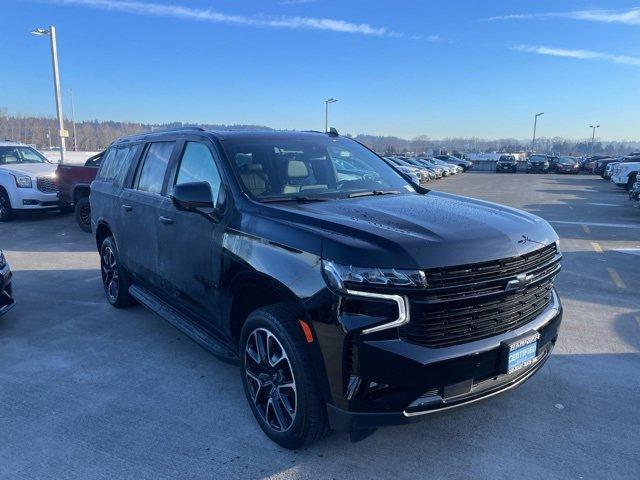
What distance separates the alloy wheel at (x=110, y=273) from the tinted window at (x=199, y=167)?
198cm

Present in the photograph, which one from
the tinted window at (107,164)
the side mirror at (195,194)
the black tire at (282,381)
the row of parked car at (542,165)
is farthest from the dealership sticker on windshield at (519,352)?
the row of parked car at (542,165)

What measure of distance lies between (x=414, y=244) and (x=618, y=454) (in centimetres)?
188

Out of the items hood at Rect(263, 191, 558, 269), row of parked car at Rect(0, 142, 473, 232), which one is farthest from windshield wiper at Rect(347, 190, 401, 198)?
row of parked car at Rect(0, 142, 473, 232)

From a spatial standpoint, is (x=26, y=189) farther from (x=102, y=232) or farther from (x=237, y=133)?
(x=237, y=133)

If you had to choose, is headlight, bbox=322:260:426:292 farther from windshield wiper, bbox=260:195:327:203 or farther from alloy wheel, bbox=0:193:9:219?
alloy wheel, bbox=0:193:9:219

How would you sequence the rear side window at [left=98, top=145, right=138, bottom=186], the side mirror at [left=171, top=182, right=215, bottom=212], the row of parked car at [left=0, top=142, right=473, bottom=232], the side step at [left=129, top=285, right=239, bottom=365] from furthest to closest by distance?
the row of parked car at [left=0, top=142, right=473, bottom=232]
the rear side window at [left=98, top=145, right=138, bottom=186]
the side step at [left=129, top=285, right=239, bottom=365]
the side mirror at [left=171, top=182, right=215, bottom=212]

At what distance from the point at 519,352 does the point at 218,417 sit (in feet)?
6.68

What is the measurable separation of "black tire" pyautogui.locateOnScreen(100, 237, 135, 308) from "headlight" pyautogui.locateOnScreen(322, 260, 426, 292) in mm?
3580

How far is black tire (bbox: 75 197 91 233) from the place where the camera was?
10.7 m

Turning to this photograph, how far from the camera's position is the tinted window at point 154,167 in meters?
4.42

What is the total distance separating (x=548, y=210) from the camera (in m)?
15.6

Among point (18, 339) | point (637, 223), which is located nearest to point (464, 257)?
point (18, 339)

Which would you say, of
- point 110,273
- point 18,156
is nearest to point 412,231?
point 110,273

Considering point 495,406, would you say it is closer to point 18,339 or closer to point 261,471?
point 261,471
